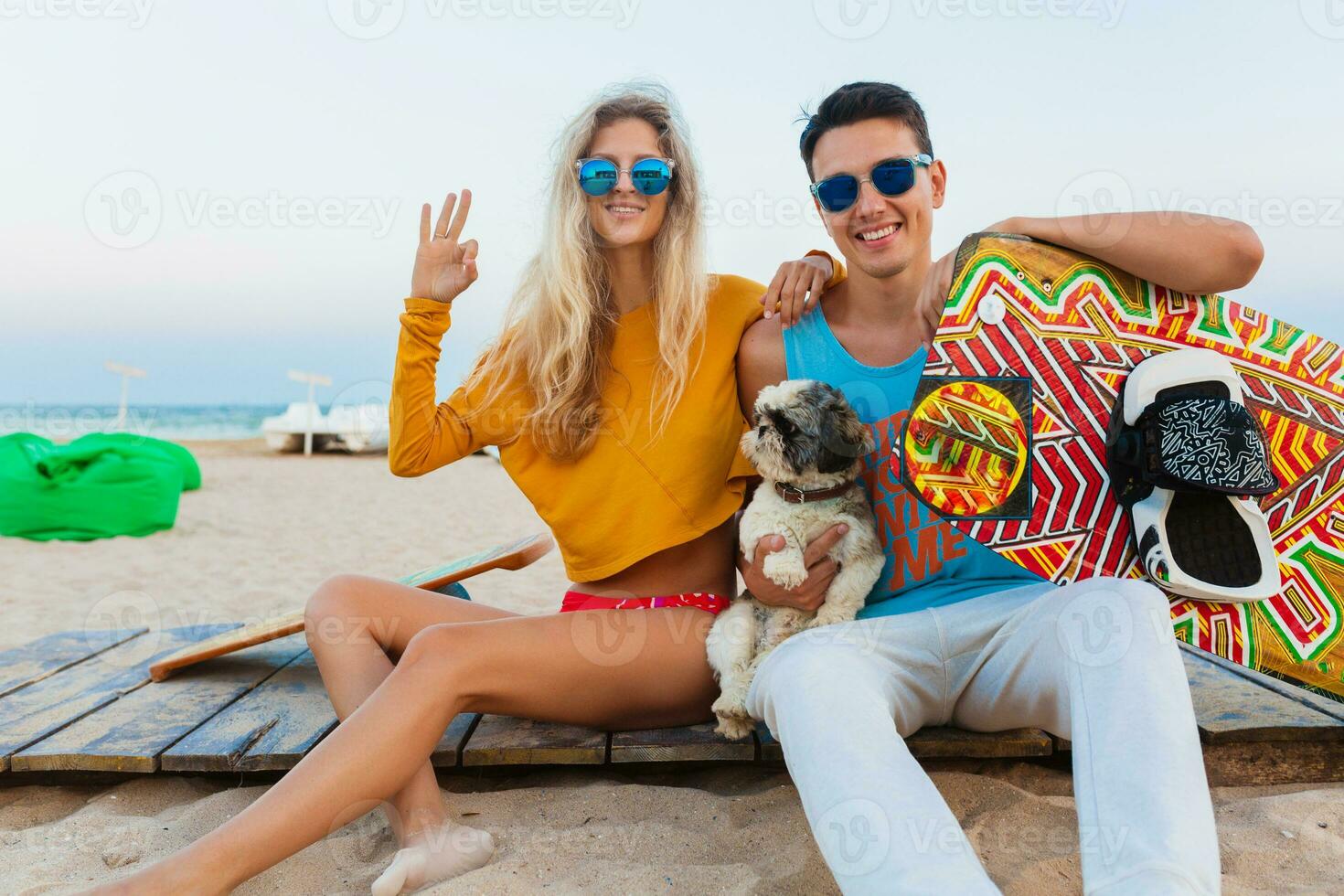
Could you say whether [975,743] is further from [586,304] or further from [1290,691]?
[586,304]

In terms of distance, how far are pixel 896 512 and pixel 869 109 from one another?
3.59 feet

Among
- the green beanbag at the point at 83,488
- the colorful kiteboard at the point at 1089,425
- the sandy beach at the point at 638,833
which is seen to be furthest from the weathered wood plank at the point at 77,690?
the green beanbag at the point at 83,488

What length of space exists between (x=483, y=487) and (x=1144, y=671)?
11271mm

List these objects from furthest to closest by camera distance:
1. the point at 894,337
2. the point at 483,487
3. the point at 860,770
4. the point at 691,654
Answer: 1. the point at 483,487
2. the point at 894,337
3. the point at 691,654
4. the point at 860,770

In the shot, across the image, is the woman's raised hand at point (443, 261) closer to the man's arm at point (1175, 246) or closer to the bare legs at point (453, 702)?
the bare legs at point (453, 702)

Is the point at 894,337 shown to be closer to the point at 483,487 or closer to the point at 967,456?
the point at 967,456

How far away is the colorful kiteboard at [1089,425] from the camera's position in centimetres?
215

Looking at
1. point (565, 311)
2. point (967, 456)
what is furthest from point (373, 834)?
→ point (967, 456)

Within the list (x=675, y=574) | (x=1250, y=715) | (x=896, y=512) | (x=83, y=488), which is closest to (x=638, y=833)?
(x=675, y=574)

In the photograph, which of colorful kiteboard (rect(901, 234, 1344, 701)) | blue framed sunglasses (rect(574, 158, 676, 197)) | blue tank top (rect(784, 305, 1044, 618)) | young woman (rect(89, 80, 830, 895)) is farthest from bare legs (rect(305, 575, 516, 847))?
colorful kiteboard (rect(901, 234, 1344, 701))

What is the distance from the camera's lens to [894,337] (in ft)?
8.37

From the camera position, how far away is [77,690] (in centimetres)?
304

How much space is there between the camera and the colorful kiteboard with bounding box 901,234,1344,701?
2148mm

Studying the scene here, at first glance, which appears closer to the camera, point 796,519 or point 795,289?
point 796,519
